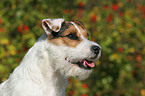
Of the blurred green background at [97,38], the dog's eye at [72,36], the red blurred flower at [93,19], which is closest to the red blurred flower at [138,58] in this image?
the blurred green background at [97,38]

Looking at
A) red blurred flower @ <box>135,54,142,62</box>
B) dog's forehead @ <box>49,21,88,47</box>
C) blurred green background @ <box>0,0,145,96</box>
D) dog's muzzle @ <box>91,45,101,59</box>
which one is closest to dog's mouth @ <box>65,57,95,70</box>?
dog's muzzle @ <box>91,45,101,59</box>

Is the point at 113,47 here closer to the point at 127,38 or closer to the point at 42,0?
the point at 127,38

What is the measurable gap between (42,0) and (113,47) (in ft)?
7.47

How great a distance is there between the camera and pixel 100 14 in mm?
6227

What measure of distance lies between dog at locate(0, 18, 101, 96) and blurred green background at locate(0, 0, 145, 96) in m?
1.99

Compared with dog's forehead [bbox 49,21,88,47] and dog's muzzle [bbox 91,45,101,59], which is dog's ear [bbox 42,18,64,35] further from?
dog's muzzle [bbox 91,45,101,59]

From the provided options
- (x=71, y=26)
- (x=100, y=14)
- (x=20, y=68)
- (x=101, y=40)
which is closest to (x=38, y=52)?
(x=20, y=68)

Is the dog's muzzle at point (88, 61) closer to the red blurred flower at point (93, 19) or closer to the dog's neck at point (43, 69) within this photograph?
the dog's neck at point (43, 69)

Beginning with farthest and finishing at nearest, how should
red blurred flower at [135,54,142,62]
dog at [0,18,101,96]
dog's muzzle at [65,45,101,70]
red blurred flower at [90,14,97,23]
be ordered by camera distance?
red blurred flower at [135,54,142,62]
red blurred flower at [90,14,97,23]
dog's muzzle at [65,45,101,70]
dog at [0,18,101,96]

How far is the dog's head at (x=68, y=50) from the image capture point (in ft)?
9.75

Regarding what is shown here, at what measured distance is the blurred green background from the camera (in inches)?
206

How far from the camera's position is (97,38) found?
19.2ft

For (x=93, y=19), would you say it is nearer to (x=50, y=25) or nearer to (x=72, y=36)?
(x=72, y=36)

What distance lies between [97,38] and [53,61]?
10.00ft
